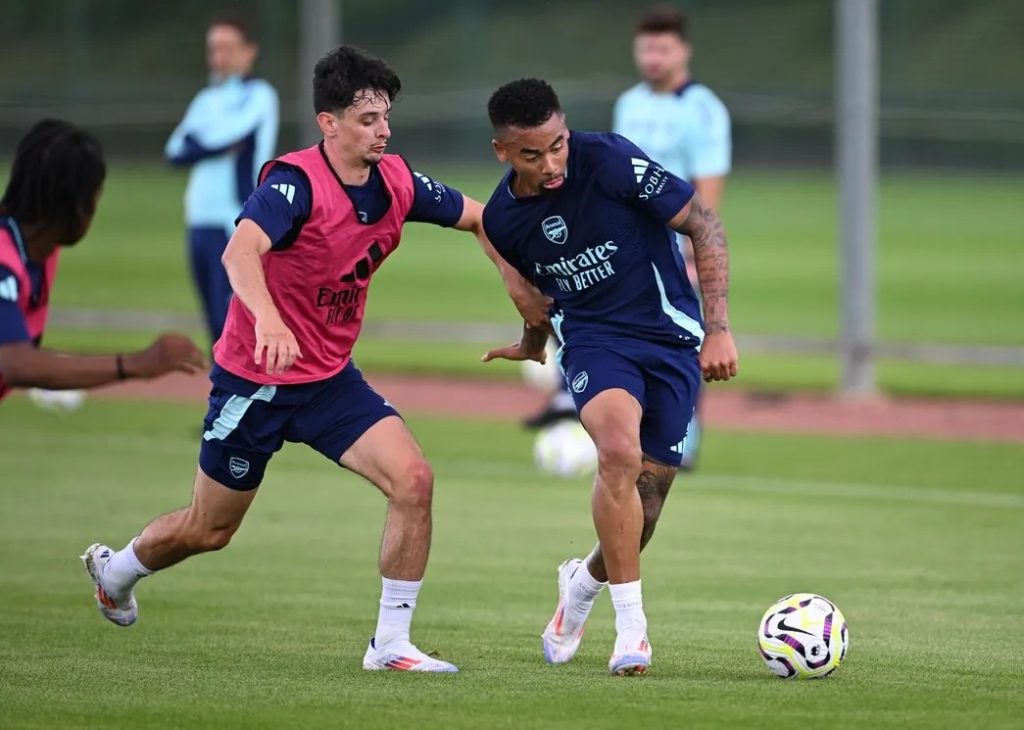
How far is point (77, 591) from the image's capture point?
8.57 meters

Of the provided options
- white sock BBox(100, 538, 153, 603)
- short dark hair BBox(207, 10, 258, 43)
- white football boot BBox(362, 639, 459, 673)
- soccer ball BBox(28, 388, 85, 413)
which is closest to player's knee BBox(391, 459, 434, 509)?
white football boot BBox(362, 639, 459, 673)

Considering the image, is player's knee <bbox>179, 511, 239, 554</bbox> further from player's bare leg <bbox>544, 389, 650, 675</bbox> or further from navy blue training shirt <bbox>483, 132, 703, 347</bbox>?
navy blue training shirt <bbox>483, 132, 703, 347</bbox>

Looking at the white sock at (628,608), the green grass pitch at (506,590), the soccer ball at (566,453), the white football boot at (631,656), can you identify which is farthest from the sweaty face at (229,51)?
the white football boot at (631,656)

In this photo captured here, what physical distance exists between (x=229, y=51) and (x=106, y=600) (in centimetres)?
737

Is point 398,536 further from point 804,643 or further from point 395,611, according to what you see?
point 804,643

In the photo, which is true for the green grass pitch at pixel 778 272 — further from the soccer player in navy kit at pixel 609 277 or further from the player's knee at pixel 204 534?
the player's knee at pixel 204 534

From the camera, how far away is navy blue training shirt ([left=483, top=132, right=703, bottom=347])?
23.3 feet

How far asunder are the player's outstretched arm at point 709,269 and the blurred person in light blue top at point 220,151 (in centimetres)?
730

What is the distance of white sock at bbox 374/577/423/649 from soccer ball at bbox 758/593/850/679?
4.21 feet

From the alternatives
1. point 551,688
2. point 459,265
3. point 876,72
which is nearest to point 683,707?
point 551,688

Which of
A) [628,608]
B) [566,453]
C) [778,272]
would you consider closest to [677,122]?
[566,453]

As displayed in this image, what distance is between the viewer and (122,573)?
7332 millimetres

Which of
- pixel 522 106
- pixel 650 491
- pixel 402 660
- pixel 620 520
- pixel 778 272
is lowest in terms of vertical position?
pixel 402 660

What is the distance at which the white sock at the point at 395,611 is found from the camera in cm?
666
